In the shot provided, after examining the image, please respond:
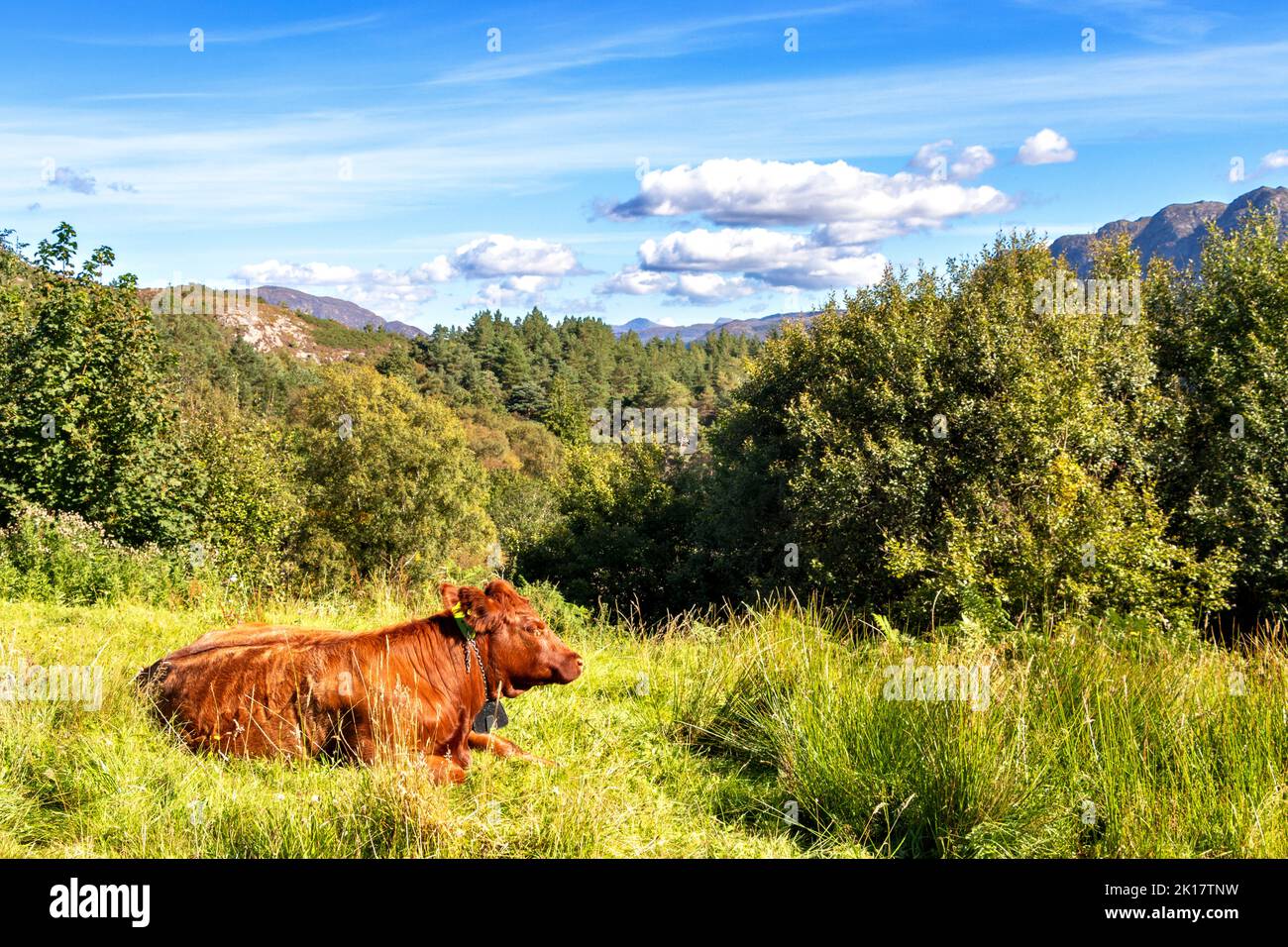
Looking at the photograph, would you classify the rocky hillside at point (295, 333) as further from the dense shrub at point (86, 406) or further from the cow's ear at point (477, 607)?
the cow's ear at point (477, 607)

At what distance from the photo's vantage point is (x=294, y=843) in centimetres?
377

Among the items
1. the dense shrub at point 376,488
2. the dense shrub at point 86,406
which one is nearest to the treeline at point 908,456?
the dense shrub at point 86,406

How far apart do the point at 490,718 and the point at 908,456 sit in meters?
19.9

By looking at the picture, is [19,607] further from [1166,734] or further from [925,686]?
[1166,734]

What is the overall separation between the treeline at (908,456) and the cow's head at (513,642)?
449cm

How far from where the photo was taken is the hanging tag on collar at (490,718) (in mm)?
5090

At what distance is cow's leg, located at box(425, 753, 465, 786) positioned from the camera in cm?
451

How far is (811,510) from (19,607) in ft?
64.3

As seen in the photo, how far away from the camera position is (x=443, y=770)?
461cm

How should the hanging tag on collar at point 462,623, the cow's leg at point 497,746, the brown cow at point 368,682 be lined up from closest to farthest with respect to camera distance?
the brown cow at point 368,682 < the cow's leg at point 497,746 < the hanging tag on collar at point 462,623

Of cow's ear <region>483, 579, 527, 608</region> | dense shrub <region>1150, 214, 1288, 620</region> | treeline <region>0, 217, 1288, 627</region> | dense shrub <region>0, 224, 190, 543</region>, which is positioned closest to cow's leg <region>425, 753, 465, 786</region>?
cow's ear <region>483, 579, 527, 608</region>

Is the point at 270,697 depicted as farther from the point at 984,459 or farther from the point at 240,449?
the point at 240,449

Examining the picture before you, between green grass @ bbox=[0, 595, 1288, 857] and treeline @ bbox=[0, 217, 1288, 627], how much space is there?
2253 millimetres
